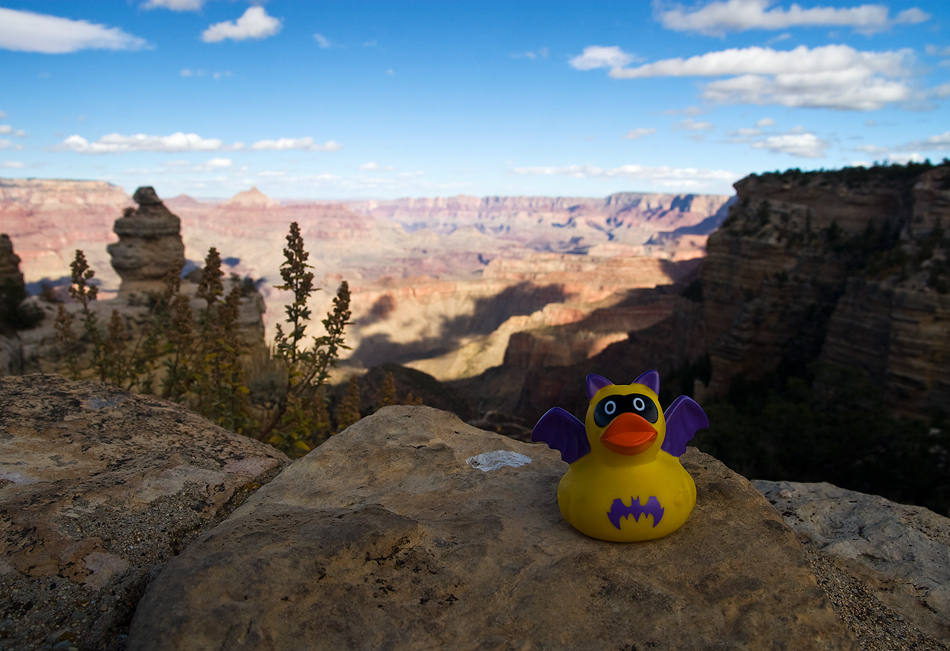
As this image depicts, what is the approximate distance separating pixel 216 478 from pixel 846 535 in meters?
4.88

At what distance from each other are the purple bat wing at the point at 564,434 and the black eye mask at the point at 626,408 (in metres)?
0.26

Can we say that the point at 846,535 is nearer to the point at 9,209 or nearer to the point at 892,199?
the point at 892,199

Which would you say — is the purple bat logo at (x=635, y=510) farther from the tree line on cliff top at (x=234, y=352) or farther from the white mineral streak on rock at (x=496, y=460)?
the tree line on cliff top at (x=234, y=352)

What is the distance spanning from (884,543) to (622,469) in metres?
2.27

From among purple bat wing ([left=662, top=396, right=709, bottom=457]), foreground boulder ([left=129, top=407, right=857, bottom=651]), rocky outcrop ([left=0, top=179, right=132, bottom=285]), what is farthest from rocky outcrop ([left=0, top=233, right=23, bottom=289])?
rocky outcrop ([left=0, top=179, right=132, bottom=285])

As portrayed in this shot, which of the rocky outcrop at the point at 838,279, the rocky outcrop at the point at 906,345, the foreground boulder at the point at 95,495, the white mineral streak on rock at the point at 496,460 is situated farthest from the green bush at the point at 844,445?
the foreground boulder at the point at 95,495

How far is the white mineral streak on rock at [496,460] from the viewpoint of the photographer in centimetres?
450

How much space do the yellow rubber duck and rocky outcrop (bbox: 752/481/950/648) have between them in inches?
55.0

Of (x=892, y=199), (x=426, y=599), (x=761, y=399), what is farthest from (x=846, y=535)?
(x=892, y=199)

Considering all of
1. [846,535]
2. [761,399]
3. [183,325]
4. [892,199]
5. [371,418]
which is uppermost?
[892,199]

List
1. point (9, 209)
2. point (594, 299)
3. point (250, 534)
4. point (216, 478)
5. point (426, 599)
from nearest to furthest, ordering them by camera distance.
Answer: point (426, 599), point (250, 534), point (216, 478), point (594, 299), point (9, 209)

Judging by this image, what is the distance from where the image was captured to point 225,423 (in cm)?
589

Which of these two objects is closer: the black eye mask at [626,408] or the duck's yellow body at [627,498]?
the duck's yellow body at [627,498]

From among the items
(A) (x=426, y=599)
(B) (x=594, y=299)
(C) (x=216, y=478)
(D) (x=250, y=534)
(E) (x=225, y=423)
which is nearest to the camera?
(A) (x=426, y=599)
